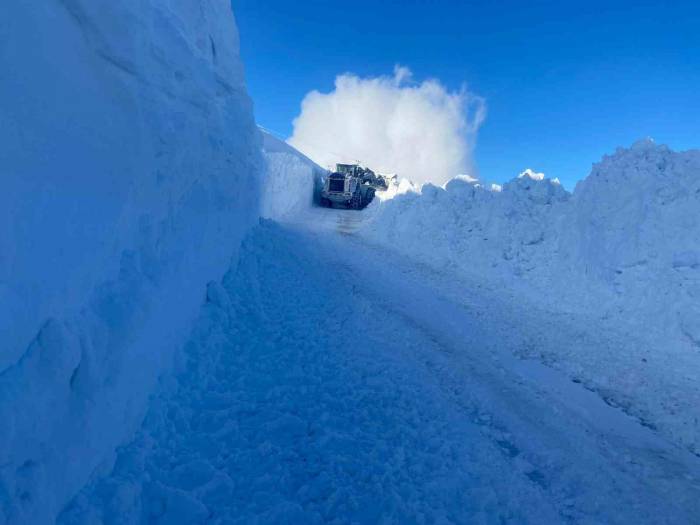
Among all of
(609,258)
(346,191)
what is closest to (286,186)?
(346,191)

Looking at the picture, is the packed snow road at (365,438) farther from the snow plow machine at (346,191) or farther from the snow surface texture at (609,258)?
the snow plow machine at (346,191)

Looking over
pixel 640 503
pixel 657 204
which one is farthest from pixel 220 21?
pixel 657 204

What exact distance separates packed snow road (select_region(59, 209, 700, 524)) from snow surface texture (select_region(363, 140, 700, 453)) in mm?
1371

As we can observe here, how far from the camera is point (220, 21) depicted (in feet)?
26.2

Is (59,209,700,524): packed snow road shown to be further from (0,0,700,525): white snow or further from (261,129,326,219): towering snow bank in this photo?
(261,129,326,219): towering snow bank

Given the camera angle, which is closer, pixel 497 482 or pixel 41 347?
pixel 41 347

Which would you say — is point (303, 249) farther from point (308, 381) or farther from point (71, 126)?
point (71, 126)

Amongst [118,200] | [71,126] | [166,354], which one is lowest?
[166,354]

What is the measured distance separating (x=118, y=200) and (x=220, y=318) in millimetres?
2542

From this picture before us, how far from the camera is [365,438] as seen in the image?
436cm

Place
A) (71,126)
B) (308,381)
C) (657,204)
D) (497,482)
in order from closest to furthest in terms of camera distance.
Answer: (71,126), (497,482), (308,381), (657,204)

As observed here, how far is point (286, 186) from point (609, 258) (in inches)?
633

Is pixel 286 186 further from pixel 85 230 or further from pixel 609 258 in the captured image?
pixel 85 230

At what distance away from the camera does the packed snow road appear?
3498 millimetres
